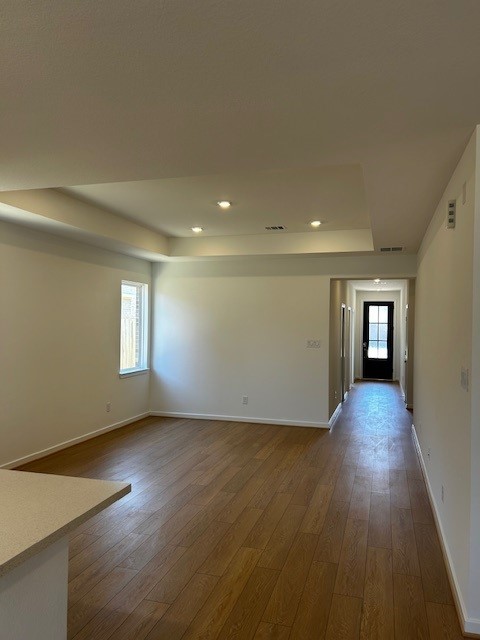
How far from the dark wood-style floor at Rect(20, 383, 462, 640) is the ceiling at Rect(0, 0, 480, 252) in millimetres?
2448

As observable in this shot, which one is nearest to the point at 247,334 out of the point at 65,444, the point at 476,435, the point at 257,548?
the point at 65,444

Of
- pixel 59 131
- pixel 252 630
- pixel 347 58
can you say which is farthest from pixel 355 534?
pixel 59 131

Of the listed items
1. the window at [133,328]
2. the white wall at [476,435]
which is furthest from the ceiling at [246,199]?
the white wall at [476,435]

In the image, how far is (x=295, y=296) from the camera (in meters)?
6.80

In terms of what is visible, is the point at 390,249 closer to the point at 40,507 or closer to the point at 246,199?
the point at 246,199

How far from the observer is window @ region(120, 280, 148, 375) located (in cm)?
684

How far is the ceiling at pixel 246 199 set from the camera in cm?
397

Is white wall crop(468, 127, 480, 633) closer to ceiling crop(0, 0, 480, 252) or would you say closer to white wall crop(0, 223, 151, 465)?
ceiling crop(0, 0, 480, 252)

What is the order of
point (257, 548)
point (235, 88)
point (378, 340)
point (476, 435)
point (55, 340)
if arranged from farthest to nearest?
point (378, 340)
point (55, 340)
point (257, 548)
point (476, 435)
point (235, 88)

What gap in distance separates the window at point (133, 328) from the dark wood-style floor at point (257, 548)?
67.5 inches

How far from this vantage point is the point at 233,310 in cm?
709

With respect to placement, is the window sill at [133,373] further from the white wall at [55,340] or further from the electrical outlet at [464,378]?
the electrical outlet at [464,378]

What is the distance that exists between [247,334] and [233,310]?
43 centimetres

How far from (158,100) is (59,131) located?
0.70 metres
